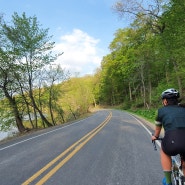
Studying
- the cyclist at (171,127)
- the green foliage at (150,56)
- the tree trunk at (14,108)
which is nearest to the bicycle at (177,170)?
the cyclist at (171,127)

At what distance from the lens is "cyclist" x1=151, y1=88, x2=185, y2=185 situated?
11.2 feet

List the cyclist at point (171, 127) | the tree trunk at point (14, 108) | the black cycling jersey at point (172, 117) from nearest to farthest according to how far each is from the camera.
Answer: the cyclist at point (171, 127) → the black cycling jersey at point (172, 117) → the tree trunk at point (14, 108)

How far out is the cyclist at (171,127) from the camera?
343cm

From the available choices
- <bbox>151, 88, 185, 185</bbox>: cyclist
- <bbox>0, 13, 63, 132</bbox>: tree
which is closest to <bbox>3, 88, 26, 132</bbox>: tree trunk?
<bbox>0, 13, 63, 132</bbox>: tree

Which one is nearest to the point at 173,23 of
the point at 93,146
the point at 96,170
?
the point at 93,146

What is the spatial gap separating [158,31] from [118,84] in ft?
151

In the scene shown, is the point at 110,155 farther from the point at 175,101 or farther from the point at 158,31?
the point at 158,31

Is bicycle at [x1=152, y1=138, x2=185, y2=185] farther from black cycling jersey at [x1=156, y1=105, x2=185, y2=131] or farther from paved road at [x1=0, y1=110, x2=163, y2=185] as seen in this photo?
paved road at [x1=0, y1=110, x2=163, y2=185]

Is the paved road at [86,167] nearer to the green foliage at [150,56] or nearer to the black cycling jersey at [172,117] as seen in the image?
the black cycling jersey at [172,117]

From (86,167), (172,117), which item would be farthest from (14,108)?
(172,117)

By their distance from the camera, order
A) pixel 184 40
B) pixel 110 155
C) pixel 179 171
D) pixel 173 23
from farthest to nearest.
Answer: pixel 173 23
pixel 184 40
pixel 110 155
pixel 179 171

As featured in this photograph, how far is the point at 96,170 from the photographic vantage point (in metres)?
6.16

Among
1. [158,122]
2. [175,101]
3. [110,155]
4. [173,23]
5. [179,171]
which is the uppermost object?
[173,23]

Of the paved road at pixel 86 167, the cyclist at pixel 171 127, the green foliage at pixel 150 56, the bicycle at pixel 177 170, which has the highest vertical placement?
the green foliage at pixel 150 56
